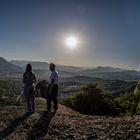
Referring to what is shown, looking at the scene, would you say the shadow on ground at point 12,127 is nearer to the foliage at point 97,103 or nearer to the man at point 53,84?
the man at point 53,84

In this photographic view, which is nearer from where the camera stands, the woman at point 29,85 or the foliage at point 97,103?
the woman at point 29,85

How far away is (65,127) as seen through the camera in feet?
55.9

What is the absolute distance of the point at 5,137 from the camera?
16109 mm

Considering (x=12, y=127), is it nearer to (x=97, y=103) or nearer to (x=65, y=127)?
(x=65, y=127)

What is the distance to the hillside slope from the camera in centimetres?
1516

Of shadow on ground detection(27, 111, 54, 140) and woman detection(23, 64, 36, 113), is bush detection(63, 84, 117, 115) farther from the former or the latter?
shadow on ground detection(27, 111, 54, 140)

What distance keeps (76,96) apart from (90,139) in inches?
909

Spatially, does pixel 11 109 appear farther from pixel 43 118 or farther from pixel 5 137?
pixel 5 137

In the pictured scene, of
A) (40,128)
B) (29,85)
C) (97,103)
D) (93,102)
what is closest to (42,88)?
(93,102)

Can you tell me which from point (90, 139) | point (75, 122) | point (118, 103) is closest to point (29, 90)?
point (75, 122)

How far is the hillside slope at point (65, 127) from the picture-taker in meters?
15.2

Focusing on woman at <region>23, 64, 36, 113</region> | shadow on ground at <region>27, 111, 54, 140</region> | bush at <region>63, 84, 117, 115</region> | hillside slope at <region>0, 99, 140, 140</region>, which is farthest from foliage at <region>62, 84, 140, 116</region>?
shadow on ground at <region>27, 111, 54, 140</region>

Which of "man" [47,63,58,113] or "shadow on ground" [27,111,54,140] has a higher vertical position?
"man" [47,63,58,113]

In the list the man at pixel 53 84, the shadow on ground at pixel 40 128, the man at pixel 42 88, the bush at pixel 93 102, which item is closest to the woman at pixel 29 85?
the man at pixel 53 84
